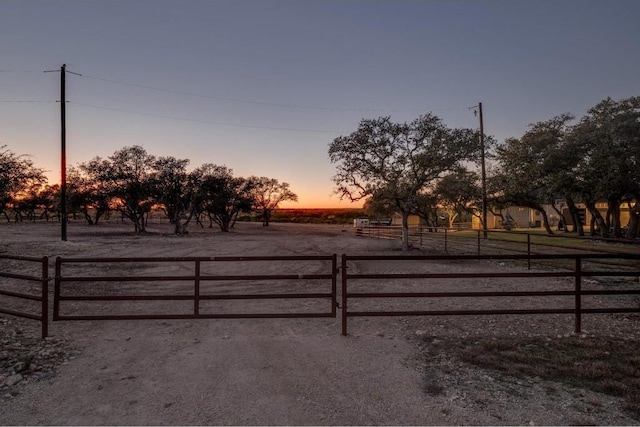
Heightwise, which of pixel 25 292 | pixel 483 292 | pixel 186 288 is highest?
pixel 483 292

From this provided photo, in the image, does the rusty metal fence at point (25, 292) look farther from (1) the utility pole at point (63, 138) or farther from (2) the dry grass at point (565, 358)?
(1) the utility pole at point (63, 138)

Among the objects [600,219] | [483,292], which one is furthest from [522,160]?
[483,292]

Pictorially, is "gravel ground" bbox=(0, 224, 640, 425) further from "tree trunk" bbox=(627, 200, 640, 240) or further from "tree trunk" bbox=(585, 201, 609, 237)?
"tree trunk" bbox=(627, 200, 640, 240)

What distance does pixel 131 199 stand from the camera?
39406mm

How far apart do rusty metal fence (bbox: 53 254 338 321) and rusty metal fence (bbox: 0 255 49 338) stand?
227 millimetres

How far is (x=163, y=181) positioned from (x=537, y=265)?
35803 millimetres

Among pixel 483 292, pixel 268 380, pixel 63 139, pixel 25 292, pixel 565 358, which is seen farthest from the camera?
pixel 63 139

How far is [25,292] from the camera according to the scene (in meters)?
9.48

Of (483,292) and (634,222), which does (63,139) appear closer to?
(483,292)

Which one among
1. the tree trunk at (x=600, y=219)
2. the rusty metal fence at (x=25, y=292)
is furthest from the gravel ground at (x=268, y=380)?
the tree trunk at (x=600, y=219)

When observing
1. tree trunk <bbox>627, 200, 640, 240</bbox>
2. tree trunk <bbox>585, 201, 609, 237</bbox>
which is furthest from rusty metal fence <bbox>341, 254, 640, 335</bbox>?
tree trunk <bbox>627, 200, 640, 240</bbox>

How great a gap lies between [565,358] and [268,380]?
13.5 ft

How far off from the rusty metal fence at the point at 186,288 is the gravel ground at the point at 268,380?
42 cm

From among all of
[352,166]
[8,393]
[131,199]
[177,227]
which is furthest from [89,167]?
[8,393]
